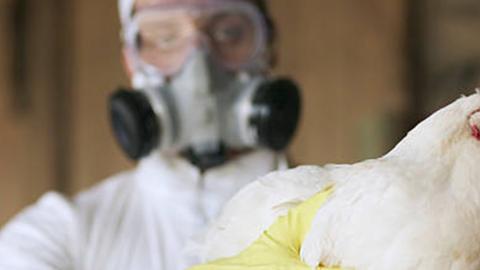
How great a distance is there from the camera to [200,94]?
138 cm

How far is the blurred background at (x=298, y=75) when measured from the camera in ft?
9.96

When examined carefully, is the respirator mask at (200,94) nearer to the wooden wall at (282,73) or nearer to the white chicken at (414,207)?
the white chicken at (414,207)

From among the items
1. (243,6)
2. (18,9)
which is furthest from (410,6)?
(243,6)

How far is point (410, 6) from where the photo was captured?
311cm

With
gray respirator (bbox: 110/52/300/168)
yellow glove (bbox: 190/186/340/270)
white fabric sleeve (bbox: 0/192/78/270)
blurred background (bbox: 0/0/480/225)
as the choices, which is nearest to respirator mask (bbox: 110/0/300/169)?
gray respirator (bbox: 110/52/300/168)

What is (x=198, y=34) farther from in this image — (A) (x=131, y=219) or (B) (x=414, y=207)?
(B) (x=414, y=207)

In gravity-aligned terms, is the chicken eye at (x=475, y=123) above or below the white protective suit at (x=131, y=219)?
above

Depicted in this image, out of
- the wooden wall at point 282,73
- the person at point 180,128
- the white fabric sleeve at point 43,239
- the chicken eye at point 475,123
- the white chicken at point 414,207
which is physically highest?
the chicken eye at point 475,123

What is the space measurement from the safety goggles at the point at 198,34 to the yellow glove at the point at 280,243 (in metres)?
0.74

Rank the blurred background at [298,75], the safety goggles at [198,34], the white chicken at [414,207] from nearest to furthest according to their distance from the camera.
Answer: the white chicken at [414,207] → the safety goggles at [198,34] → the blurred background at [298,75]

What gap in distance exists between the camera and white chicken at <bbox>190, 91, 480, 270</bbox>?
555mm

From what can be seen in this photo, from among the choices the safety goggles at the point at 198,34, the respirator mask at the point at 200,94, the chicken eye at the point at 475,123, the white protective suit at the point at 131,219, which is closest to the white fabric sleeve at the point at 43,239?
the white protective suit at the point at 131,219

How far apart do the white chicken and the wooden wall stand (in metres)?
2.19

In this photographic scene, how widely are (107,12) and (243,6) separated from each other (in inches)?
76.6
